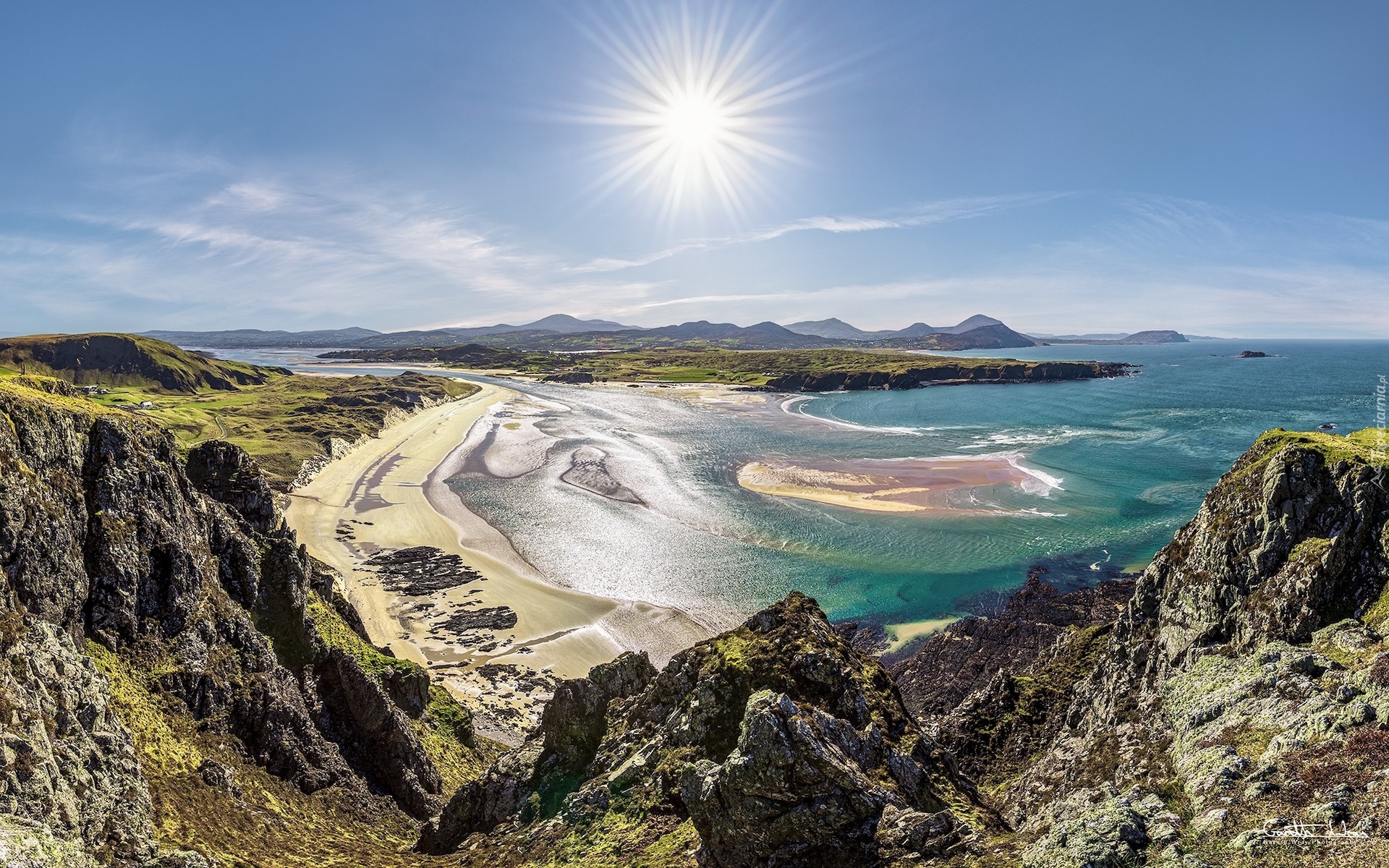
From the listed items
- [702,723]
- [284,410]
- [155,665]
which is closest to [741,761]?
[702,723]

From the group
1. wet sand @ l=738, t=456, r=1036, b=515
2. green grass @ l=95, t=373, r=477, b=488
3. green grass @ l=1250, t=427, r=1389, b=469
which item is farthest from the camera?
green grass @ l=95, t=373, r=477, b=488

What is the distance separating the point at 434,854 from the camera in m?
18.5

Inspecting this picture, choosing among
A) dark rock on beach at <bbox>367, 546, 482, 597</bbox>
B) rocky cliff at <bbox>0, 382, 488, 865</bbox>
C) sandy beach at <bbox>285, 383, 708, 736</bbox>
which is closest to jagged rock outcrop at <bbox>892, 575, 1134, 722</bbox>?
sandy beach at <bbox>285, 383, 708, 736</bbox>

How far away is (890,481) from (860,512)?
14.7 meters

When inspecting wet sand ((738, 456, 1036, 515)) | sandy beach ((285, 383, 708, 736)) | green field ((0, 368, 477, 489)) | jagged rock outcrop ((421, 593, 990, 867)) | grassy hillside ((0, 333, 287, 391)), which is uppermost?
grassy hillside ((0, 333, 287, 391))

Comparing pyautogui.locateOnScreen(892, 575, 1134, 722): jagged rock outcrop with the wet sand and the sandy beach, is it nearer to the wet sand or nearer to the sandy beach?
the sandy beach

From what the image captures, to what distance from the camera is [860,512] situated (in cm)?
6900

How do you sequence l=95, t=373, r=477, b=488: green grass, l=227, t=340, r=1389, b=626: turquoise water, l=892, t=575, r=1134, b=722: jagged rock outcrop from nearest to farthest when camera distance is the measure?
1. l=892, t=575, r=1134, b=722: jagged rock outcrop
2. l=227, t=340, r=1389, b=626: turquoise water
3. l=95, t=373, r=477, b=488: green grass

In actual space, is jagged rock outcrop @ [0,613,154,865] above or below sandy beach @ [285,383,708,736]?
above

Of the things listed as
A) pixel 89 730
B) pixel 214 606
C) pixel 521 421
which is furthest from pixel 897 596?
pixel 521 421

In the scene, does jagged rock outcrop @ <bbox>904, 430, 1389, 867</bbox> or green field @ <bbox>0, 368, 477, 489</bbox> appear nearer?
jagged rock outcrop @ <bbox>904, 430, 1389, 867</bbox>

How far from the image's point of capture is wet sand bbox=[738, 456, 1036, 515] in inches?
2832

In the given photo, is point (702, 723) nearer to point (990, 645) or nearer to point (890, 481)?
point (990, 645)

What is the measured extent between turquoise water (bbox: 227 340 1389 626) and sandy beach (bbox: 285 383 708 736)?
3.15 meters
